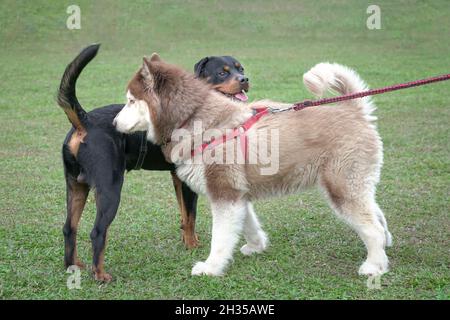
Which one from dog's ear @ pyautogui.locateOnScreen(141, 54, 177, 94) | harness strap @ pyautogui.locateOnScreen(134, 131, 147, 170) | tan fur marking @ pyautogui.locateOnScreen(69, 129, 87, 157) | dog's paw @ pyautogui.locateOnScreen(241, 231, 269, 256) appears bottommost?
dog's paw @ pyautogui.locateOnScreen(241, 231, 269, 256)

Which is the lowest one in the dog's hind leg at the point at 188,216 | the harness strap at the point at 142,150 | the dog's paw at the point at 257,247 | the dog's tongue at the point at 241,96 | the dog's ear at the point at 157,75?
the dog's paw at the point at 257,247

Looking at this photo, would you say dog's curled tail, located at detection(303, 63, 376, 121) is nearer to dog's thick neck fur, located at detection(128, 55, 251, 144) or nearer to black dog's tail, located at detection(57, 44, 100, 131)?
dog's thick neck fur, located at detection(128, 55, 251, 144)

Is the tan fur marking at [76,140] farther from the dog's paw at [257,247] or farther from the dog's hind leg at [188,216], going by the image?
the dog's paw at [257,247]

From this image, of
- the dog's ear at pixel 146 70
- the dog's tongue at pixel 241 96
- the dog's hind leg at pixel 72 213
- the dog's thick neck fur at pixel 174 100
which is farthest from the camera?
the dog's tongue at pixel 241 96

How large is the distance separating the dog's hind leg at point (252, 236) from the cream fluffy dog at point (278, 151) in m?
0.42

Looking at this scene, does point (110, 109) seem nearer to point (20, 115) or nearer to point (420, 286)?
point (420, 286)

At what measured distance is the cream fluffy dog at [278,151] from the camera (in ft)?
16.8

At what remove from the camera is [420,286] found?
487cm

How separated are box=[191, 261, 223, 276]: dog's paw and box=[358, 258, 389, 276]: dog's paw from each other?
1200 mm

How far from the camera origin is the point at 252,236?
584 centimetres

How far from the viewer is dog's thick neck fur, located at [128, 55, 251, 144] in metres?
5.17

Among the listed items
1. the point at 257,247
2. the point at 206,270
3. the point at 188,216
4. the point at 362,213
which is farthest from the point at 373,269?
the point at 188,216

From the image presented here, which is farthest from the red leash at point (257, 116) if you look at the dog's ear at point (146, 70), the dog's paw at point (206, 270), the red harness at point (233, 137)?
the dog's paw at point (206, 270)

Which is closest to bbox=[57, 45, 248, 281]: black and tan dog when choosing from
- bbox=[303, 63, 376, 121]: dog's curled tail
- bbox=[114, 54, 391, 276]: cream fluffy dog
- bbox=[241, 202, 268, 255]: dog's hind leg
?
bbox=[114, 54, 391, 276]: cream fluffy dog
